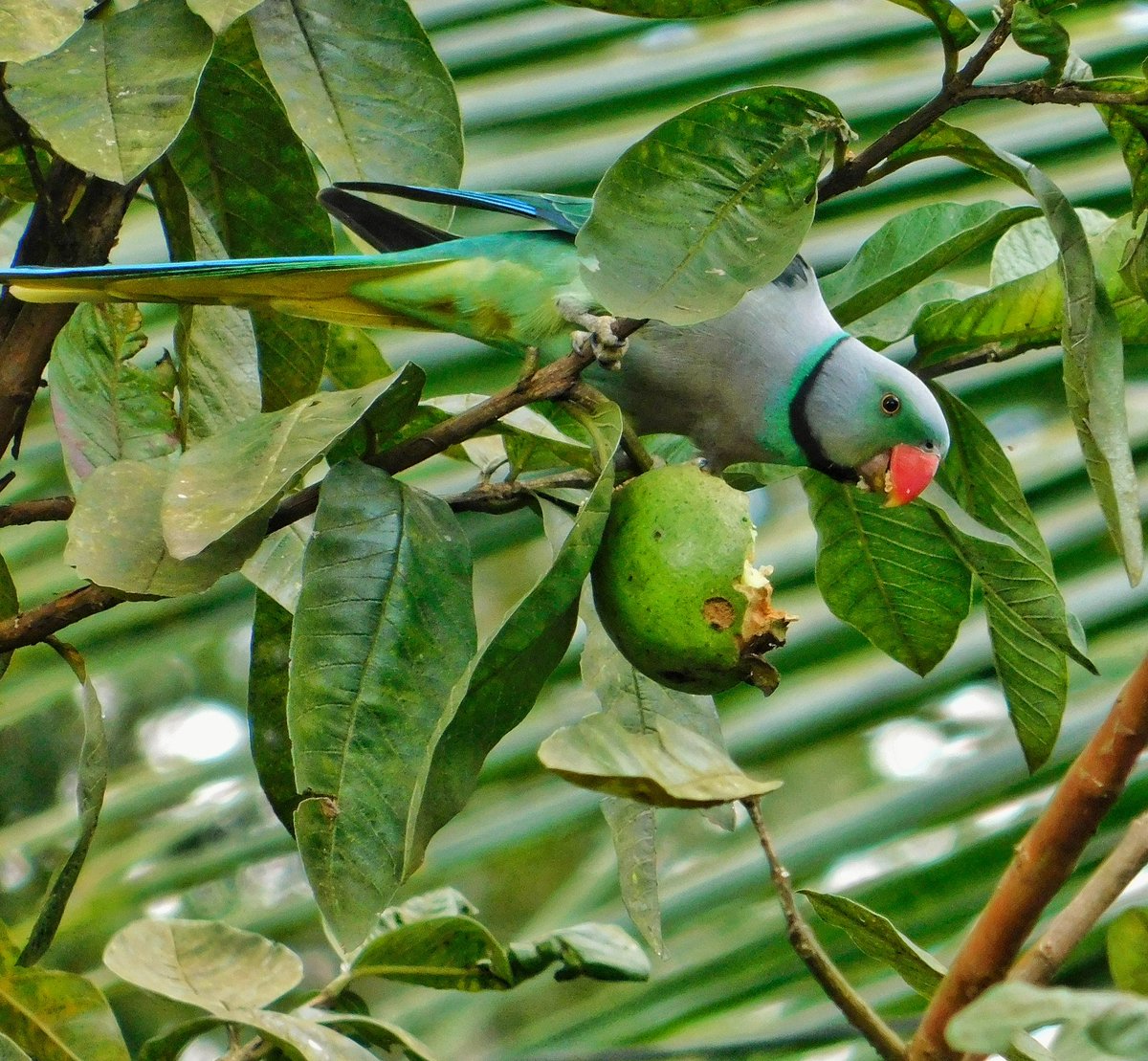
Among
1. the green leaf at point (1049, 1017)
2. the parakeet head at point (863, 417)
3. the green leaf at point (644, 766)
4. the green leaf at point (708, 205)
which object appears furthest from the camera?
the parakeet head at point (863, 417)

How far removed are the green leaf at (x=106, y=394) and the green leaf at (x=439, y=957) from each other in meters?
0.36

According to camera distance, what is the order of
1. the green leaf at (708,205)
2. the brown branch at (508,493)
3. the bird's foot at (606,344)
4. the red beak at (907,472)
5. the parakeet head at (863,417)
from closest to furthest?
the green leaf at (708,205), the bird's foot at (606,344), the brown branch at (508,493), the red beak at (907,472), the parakeet head at (863,417)

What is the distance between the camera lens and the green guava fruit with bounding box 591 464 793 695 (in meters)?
0.63

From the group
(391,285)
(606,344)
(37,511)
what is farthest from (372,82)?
(37,511)

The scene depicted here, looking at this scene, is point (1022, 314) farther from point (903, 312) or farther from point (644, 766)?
point (644, 766)

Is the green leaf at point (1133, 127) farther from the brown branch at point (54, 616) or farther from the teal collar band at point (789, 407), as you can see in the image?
the brown branch at point (54, 616)

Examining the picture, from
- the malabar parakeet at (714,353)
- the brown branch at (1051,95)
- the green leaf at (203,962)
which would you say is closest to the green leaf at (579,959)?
the green leaf at (203,962)

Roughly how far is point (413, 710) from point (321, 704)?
5cm

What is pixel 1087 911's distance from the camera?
2.42 ft

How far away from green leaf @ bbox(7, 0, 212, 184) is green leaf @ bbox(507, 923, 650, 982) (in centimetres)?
56

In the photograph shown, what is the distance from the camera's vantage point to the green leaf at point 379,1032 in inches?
33.0

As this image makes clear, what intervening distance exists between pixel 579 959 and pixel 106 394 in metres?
0.49

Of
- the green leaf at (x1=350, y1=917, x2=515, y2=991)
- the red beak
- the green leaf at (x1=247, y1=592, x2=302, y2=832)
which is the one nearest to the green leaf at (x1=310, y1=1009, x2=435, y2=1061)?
the green leaf at (x1=350, y1=917, x2=515, y2=991)

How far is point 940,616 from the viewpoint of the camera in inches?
36.0
